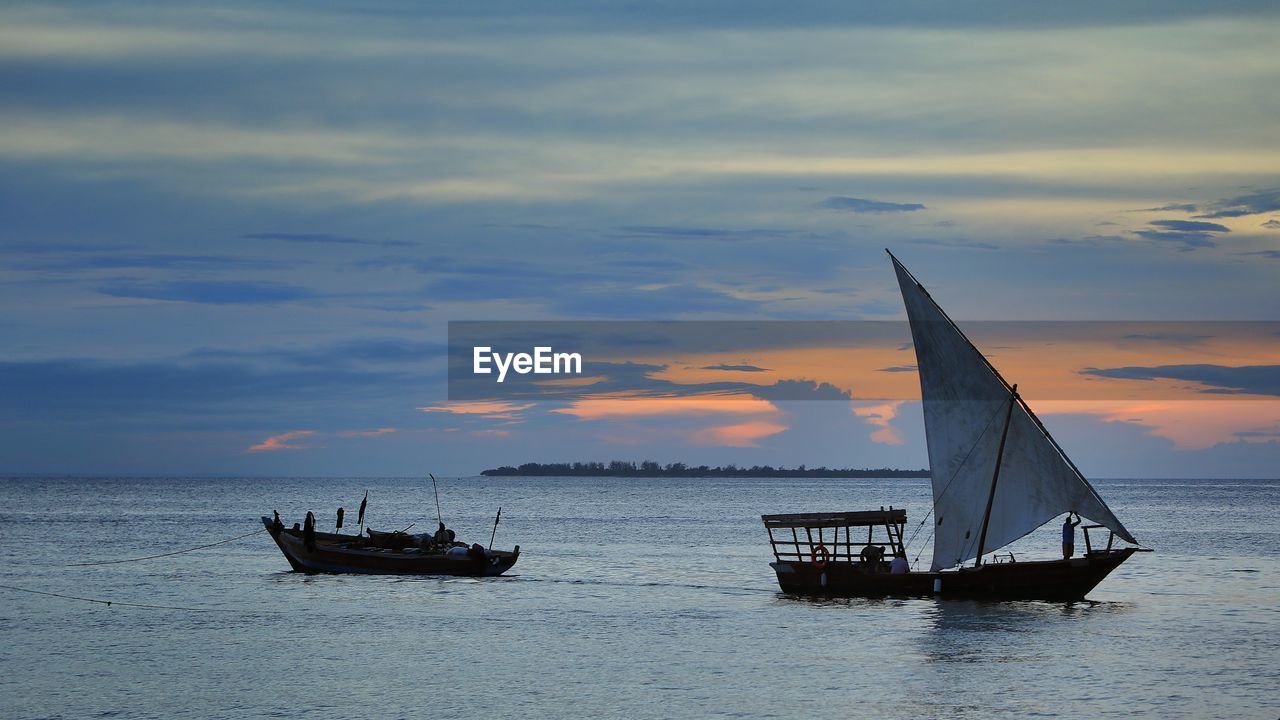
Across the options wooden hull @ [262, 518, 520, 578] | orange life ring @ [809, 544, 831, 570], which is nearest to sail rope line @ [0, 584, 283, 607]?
wooden hull @ [262, 518, 520, 578]

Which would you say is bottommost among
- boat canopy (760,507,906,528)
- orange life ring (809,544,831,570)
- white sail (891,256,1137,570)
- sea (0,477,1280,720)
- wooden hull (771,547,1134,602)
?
sea (0,477,1280,720)

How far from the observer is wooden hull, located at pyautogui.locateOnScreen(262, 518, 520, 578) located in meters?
55.6

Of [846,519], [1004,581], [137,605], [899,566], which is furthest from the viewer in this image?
[137,605]

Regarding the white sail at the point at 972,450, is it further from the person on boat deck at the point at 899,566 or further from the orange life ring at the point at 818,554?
the orange life ring at the point at 818,554

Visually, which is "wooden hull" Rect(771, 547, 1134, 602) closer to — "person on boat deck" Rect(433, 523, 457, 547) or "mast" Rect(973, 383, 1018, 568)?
"mast" Rect(973, 383, 1018, 568)

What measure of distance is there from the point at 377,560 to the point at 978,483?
25872mm

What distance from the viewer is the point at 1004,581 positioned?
4419 cm

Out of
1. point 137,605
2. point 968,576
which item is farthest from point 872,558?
point 137,605

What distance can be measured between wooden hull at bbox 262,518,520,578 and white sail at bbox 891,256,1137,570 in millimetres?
19207

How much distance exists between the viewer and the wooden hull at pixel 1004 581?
4397 centimetres

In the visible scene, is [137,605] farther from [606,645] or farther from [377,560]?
[606,645]

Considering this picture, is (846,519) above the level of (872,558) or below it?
above

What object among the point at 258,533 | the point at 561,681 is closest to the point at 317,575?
the point at 561,681

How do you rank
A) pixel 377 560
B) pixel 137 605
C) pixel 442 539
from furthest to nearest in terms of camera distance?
1. pixel 442 539
2. pixel 377 560
3. pixel 137 605
